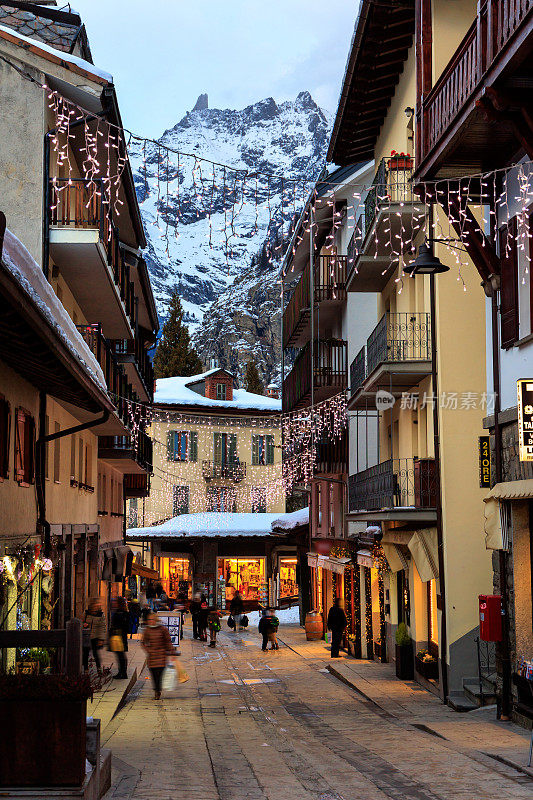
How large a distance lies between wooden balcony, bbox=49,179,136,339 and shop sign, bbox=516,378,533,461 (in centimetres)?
896

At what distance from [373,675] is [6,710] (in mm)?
16923

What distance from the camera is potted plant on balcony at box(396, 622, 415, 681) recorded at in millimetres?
23328

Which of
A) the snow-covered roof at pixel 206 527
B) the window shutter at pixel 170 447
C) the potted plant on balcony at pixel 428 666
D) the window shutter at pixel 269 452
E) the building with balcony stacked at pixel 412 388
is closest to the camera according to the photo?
the building with balcony stacked at pixel 412 388

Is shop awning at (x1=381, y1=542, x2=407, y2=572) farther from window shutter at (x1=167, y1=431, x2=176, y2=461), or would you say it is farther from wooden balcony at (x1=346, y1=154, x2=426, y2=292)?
window shutter at (x1=167, y1=431, x2=176, y2=461)

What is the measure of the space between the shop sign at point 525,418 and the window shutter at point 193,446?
53046 millimetres

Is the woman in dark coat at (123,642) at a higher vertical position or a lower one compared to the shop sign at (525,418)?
lower

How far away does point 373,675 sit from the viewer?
24.5m

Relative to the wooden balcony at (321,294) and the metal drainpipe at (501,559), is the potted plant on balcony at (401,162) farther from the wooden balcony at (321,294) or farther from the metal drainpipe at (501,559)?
the wooden balcony at (321,294)

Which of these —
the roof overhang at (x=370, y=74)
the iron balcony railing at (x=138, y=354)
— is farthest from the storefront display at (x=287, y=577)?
the roof overhang at (x=370, y=74)

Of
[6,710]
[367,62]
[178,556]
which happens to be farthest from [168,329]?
[6,710]

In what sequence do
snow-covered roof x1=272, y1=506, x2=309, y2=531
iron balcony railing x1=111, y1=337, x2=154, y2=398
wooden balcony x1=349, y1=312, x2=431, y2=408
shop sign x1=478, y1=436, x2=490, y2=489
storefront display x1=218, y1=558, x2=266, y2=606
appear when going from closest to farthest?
shop sign x1=478, y1=436, x2=490, y2=489 → wooden balcony x1=349, y1=312, x2=431, y2=408 → iron balcony railing x1=111, y1=337, x2=154, y2=398 → snow-covered roof x1=272, y1=506, x2=309, y2=531 → storefront display x1=218, y1=558, x2=266, y2=606

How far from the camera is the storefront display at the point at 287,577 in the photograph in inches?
2425

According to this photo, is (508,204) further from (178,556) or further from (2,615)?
(178,556)

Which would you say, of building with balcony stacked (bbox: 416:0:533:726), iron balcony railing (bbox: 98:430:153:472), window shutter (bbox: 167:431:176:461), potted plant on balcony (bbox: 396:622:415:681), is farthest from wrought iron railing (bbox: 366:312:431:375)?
window shutter (bbox: 167:431:176:461)
